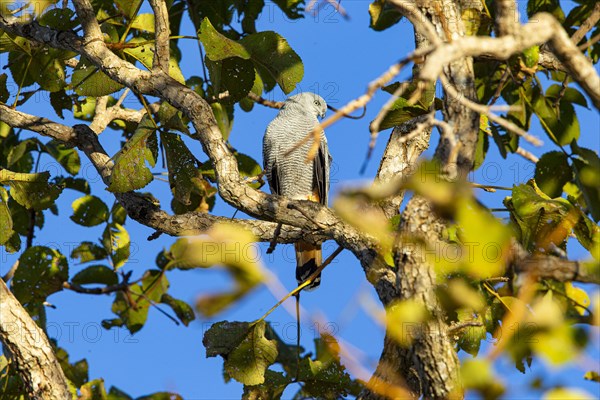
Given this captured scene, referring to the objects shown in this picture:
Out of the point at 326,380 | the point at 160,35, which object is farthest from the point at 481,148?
the point at 160,35

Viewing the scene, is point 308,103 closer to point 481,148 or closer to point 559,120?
point 481,148

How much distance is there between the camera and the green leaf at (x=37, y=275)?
4039 mm

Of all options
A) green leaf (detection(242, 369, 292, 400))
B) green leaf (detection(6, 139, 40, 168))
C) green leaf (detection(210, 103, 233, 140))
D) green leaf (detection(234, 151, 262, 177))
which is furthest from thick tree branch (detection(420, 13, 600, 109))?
green leaf (detection(6, 139, 40, 168))

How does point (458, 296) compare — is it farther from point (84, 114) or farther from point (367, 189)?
point (84, 114)

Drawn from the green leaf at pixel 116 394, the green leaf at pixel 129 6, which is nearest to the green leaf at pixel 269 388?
the green leaf at pixel 116 394

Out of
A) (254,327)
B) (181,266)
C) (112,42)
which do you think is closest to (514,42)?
(254,327)

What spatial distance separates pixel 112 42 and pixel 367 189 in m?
2.64

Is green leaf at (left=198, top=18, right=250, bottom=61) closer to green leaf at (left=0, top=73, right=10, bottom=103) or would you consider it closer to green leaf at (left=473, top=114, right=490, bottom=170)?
green leaf at (left=0, top=73, right=10, bottom=103)

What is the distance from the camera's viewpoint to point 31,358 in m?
3.07

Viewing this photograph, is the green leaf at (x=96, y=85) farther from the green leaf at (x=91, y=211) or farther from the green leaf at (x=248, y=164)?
the green leaf at (x=91, y=211)

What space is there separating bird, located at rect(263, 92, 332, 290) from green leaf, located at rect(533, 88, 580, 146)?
161 centimetres

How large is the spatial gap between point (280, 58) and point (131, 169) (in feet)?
2.64

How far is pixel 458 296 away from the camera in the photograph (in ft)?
4.18

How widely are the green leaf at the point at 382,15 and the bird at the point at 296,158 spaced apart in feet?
3.79
